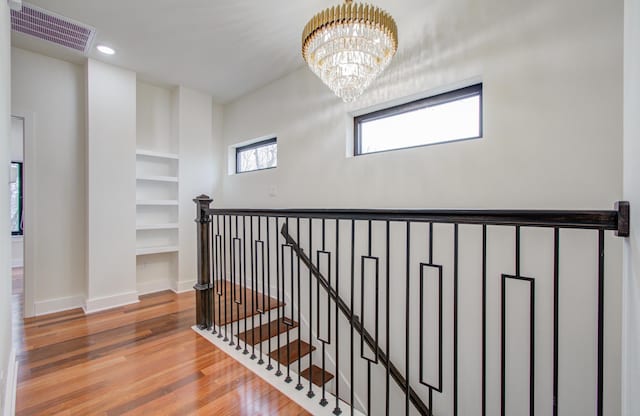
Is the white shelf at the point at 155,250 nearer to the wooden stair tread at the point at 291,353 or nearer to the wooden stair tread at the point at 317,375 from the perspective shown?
the wooden stair tread at the point at 291,353

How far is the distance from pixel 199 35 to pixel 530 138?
2722 mm

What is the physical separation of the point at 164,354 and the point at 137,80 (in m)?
→ 3.11

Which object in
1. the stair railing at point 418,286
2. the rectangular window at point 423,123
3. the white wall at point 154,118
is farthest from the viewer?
the white wall at point 154,118

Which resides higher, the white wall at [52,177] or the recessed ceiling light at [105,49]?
the recessed ceiling light at [105,49]

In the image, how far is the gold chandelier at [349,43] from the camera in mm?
1493

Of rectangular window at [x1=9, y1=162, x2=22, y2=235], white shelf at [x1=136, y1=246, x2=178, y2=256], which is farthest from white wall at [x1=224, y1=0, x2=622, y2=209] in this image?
rectangular window at [x1=9, y1=162, x2=22, y2=235]

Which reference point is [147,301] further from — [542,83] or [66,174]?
[542,83]

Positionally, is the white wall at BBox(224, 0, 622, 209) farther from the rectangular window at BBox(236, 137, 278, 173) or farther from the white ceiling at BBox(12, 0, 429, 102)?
the rectangular window at BBox(236, 137, 278, 173)

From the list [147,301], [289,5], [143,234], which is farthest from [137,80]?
[147,301]

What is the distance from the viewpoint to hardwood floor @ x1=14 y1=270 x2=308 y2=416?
5.04ft

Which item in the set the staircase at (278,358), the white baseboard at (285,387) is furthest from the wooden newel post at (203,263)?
the white baseboard at (285,387)

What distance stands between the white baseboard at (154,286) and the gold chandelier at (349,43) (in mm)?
3357

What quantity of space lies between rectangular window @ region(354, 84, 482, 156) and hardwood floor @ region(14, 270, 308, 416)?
202 centimetres

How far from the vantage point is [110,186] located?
308 cm
